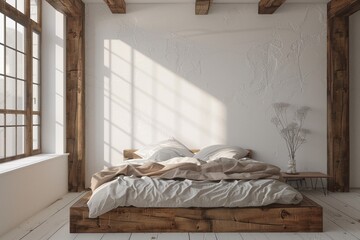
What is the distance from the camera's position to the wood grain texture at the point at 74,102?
18.7ft

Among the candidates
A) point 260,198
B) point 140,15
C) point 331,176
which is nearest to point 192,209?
point 260,198

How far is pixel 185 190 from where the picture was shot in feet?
12.0

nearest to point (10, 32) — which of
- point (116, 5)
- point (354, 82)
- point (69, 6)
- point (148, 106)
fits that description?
point (69, 6)

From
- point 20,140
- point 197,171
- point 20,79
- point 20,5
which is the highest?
point 20,5

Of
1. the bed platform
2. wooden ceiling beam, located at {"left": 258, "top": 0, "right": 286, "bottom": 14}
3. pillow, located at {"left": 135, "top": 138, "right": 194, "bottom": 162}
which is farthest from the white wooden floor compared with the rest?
wooden ceiling beam, located at {"left": 258, "top": 0, "right": 286, "bottom": 14}

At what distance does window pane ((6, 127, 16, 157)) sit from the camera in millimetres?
4469

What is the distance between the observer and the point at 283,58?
5.91 metres

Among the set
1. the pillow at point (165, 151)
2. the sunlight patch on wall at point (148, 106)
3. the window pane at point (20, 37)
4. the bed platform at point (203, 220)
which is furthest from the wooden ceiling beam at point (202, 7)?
the bed platform at point (203, 220)

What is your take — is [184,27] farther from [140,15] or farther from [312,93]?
[312,93]

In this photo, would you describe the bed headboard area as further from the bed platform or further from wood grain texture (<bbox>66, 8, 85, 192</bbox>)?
the bed platform

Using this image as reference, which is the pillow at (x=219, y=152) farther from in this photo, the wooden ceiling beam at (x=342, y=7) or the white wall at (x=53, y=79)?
the wooden ceiling beam at (x=342, y=7)

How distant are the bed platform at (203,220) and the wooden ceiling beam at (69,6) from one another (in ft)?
8.85

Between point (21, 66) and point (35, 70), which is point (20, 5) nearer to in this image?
point (21, 66)

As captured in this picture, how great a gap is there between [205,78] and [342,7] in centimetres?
203
